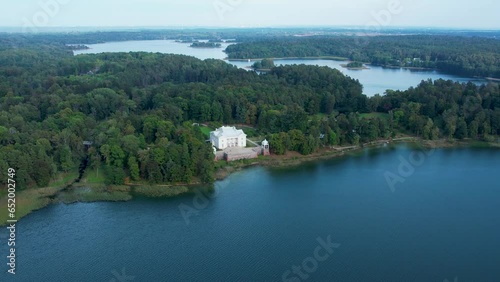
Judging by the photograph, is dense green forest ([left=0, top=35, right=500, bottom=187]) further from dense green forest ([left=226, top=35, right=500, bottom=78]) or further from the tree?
dense green forest ([left=226, top=35, right=500, bottom=78])

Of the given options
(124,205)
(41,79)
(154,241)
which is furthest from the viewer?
(41,79)

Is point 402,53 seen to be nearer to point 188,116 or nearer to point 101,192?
point 188,116

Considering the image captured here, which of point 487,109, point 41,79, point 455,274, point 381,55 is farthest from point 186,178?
point 381,55

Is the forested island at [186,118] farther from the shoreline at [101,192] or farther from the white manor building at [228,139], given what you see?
the white manor building at [228,139]

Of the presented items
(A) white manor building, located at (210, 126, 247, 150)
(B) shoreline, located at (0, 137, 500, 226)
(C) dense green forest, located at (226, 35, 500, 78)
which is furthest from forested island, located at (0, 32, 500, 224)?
(C) dense green forest, located at (226, 35, 500, 78)

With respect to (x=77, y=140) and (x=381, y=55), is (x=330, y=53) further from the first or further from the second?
(x=77, y=140)

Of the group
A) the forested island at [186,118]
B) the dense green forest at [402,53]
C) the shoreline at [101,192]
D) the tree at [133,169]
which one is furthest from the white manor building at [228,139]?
the dense green forest at [402,53]
